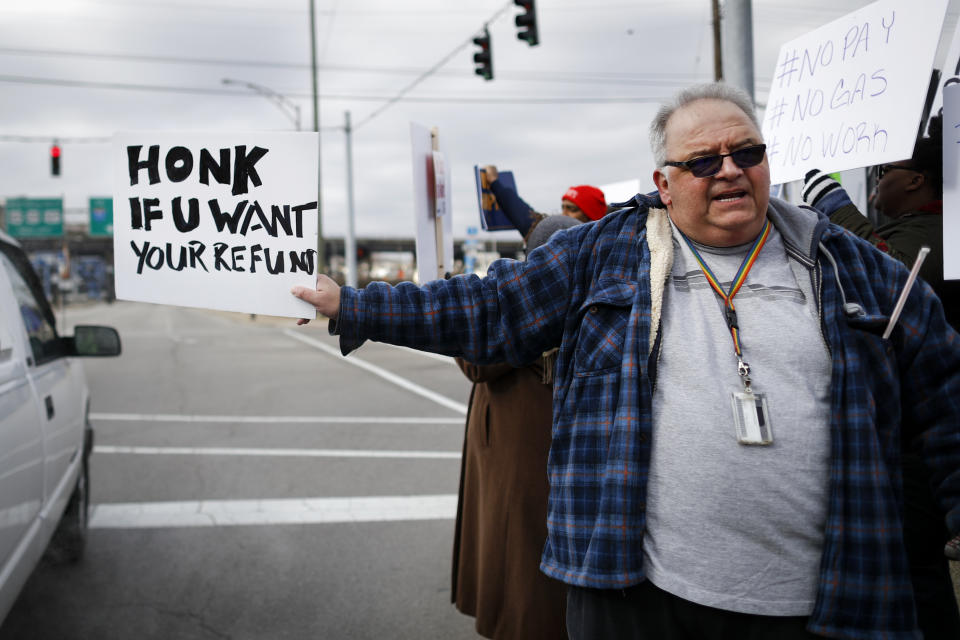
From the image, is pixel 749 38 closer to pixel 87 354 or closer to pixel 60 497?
pixel 87 354

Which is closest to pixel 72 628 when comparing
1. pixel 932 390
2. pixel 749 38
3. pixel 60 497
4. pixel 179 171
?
pixel 60 497

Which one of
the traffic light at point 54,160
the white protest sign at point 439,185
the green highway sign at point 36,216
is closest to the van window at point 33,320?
the white protest sign at point 439,185

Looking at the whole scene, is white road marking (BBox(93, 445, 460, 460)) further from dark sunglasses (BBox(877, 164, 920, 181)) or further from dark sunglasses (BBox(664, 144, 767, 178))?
dark sunglasses (BBox(664, 144, 767, 178))

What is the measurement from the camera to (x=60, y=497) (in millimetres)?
3754

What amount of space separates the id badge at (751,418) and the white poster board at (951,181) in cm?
90

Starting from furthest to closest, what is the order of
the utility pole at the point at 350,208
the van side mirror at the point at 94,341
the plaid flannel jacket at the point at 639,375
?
the utility pole at the point at 350,208 < the van side mirror at the point at 94,341 < the plaid flannel jacket at the point at 639,375

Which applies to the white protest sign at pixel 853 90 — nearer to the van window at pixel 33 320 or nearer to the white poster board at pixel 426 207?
the white poster board at pixel 426 207

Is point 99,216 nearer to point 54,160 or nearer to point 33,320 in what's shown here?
point 54,160

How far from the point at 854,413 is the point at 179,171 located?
1798 millimetres

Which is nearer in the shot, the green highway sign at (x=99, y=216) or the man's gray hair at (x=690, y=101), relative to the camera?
the man's gray hair at (x=690, y=101)

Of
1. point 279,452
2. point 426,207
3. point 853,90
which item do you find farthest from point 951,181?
point 279,452

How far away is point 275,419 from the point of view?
9383 mm

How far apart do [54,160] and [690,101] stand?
27731 mm

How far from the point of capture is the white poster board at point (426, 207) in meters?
3.08
